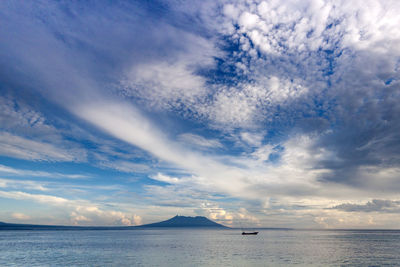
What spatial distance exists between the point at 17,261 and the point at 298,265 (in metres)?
83.5

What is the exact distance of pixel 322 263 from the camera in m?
76.8

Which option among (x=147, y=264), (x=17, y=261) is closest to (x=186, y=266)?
(x=147, y=264)

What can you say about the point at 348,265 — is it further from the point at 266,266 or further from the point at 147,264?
the point at 147,264

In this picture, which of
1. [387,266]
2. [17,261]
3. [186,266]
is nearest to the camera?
[186,266]

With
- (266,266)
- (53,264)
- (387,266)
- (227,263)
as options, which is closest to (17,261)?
(53,264)

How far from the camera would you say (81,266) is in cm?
7138

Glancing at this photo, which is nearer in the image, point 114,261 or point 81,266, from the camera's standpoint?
point 81,266

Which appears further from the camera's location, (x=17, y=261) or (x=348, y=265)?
(x=17, y=261)

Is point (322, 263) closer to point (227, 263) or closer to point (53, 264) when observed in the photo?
point (227, 263)

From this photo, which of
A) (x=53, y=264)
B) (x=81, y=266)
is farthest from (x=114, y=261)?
(x=53, y=264)

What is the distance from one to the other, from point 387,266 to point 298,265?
86.2ft

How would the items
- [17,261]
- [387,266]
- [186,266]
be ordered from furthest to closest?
[17,261], [387,266], [186,266]

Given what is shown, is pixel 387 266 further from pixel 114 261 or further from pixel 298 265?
pixel 114 261

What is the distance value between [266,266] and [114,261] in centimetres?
4449
